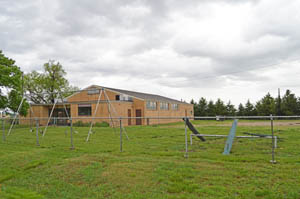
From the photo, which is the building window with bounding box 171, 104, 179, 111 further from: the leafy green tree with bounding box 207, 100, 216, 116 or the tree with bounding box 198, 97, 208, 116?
the leafy green tree with bounding box 207, 100, 216, 116

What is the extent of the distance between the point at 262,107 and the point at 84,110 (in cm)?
3548

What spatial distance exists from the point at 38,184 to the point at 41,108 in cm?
3517

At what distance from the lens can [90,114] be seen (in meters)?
34.3

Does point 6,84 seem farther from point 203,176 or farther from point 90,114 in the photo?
point 203,176

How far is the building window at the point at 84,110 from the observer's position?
34.6 meters

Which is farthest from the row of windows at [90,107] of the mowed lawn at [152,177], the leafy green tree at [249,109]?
the mowed lawn at [152,177]

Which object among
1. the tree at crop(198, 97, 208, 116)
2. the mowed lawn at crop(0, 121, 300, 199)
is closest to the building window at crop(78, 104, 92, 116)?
the mowed lawn at crop(0, 121, 300, 199)

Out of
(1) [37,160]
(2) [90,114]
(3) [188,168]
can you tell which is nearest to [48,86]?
(2) [90,114]

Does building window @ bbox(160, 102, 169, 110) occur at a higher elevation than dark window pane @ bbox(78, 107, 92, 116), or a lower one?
higher

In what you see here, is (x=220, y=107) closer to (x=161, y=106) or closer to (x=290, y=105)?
(x=290, y=105)

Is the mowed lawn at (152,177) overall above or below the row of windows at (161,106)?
below

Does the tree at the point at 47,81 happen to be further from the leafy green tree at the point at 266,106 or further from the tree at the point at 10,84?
the leafy green tree at the point at 266,106

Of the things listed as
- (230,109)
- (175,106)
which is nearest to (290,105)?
(230,109)

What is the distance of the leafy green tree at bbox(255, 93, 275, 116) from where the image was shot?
49.2 metres
